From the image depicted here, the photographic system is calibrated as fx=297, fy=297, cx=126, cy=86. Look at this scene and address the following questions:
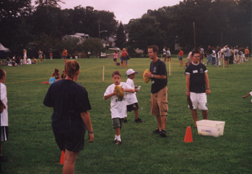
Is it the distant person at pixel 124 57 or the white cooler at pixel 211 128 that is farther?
the distant person at pixel 124 57

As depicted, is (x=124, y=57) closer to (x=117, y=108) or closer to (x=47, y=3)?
(x=117, y=108)

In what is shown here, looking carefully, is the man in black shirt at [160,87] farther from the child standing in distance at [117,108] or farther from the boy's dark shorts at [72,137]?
the boy's dark shorts at [72,137]

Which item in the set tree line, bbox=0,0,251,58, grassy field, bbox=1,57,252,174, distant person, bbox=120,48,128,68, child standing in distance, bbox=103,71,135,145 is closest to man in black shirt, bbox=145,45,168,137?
grassy field, bbox=1,57,252,174

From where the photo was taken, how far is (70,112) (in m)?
4.17

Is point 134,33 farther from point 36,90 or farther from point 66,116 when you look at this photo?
point 66,116

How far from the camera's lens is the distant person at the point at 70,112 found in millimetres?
4113

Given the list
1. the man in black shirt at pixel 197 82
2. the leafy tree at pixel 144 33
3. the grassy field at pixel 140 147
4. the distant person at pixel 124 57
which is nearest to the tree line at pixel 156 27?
the leafy tree at pixel 144 33

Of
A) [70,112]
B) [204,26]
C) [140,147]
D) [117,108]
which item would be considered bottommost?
[140,147]

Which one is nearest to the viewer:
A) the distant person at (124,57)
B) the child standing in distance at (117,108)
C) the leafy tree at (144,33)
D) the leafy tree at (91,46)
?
the child standing in distance at (117,108)

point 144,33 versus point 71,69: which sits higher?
point 144,33

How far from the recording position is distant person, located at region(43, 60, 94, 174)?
4.11m

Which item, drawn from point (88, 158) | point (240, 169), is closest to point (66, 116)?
point (88, 158)

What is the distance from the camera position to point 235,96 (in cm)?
1338

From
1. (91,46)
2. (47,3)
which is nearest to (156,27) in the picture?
(91,46)
